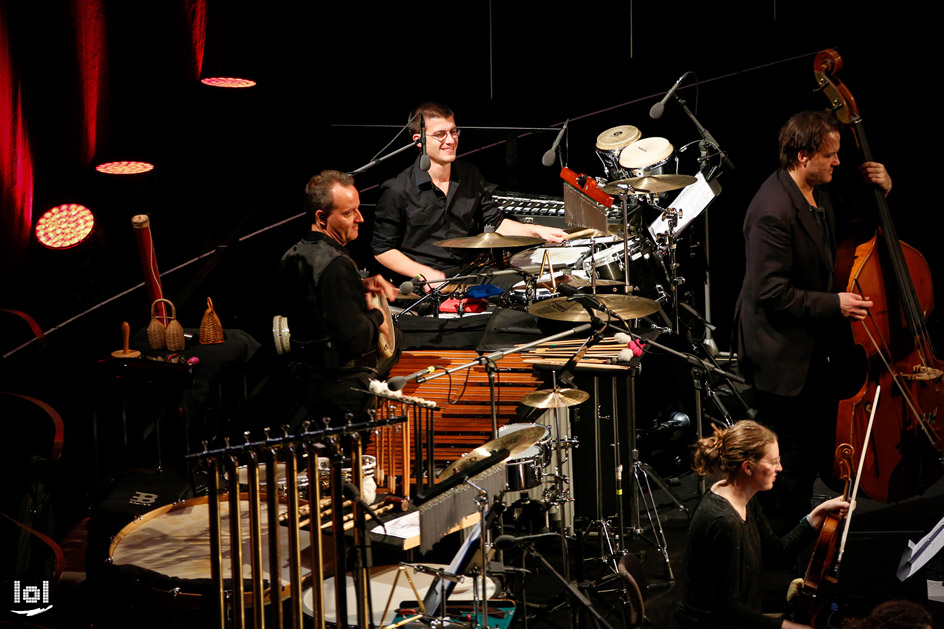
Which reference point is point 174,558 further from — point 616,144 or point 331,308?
point 616,144

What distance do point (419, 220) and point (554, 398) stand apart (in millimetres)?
2495

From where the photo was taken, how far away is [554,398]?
4.40m

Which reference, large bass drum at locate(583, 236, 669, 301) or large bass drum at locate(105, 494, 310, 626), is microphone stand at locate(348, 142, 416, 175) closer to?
large bass drum at locate(583, 236, 669, 301)

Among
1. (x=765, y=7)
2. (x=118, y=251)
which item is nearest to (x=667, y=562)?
(x=118, y=251)

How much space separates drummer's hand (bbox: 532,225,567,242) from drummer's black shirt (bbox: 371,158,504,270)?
571 millimetres

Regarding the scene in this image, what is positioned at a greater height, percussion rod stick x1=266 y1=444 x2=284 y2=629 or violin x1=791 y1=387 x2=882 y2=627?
percussion rod stick x1=266 y1=444 x2=284 y2=629

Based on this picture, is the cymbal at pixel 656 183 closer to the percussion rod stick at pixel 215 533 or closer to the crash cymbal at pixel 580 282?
the crash cymbal at pixel 580 282

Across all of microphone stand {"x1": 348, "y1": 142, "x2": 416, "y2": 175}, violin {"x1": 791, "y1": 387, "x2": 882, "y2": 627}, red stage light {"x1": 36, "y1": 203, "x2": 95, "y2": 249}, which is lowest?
violin {"x1": 791, "y1": 387, "x2": 882, "y2": 627}

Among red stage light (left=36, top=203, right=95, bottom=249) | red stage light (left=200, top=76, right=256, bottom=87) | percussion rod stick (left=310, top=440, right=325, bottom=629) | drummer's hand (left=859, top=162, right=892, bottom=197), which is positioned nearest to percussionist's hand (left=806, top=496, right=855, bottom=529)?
drummer's hand (left=859, top=162, right=892, bottom=197)

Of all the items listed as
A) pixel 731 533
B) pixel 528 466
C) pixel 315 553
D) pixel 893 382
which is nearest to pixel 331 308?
pixel 528 466

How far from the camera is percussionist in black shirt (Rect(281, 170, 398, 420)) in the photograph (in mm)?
4828

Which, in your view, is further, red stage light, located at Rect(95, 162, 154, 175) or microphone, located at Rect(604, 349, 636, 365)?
red stage light, located at Rect(95, 162, 154, 175)

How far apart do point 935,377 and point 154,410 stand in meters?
4.03

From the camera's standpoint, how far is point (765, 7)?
7.58 m
